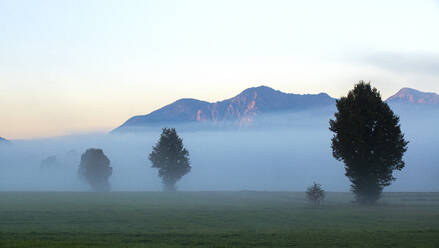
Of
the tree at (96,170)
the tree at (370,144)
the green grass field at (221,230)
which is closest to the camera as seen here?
the green grass field at (221,230)

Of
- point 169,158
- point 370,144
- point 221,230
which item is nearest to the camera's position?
point 221,230

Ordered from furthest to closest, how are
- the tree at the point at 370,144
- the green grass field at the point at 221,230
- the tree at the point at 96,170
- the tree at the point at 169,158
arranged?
the tree at the point at 96,170 → the tree at the point at 169,158 → the tree at the point at 370,144 → the green grass field at the point at 221,230

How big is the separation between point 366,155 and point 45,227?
4210 centimetres

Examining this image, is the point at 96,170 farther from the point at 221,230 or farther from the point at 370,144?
the point at 221,230

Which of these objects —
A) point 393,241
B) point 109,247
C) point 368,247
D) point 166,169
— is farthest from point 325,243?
point 166,169

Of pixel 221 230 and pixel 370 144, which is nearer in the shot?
pixel 221 230

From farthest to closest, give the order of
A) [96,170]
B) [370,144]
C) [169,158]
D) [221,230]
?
[96,170] → [169,158] → [370,144] → [221,230]

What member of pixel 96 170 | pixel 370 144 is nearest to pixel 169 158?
pixel 96 170

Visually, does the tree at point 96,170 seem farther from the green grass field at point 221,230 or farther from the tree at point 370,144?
the tree at point 370,144

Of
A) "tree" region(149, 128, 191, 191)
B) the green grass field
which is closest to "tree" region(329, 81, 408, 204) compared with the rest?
the green grass field

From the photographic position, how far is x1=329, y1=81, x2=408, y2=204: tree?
198 ft

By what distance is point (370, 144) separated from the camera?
6103cm

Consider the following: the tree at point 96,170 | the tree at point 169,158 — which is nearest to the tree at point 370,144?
the tree at point 169,158

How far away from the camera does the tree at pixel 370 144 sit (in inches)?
2379
